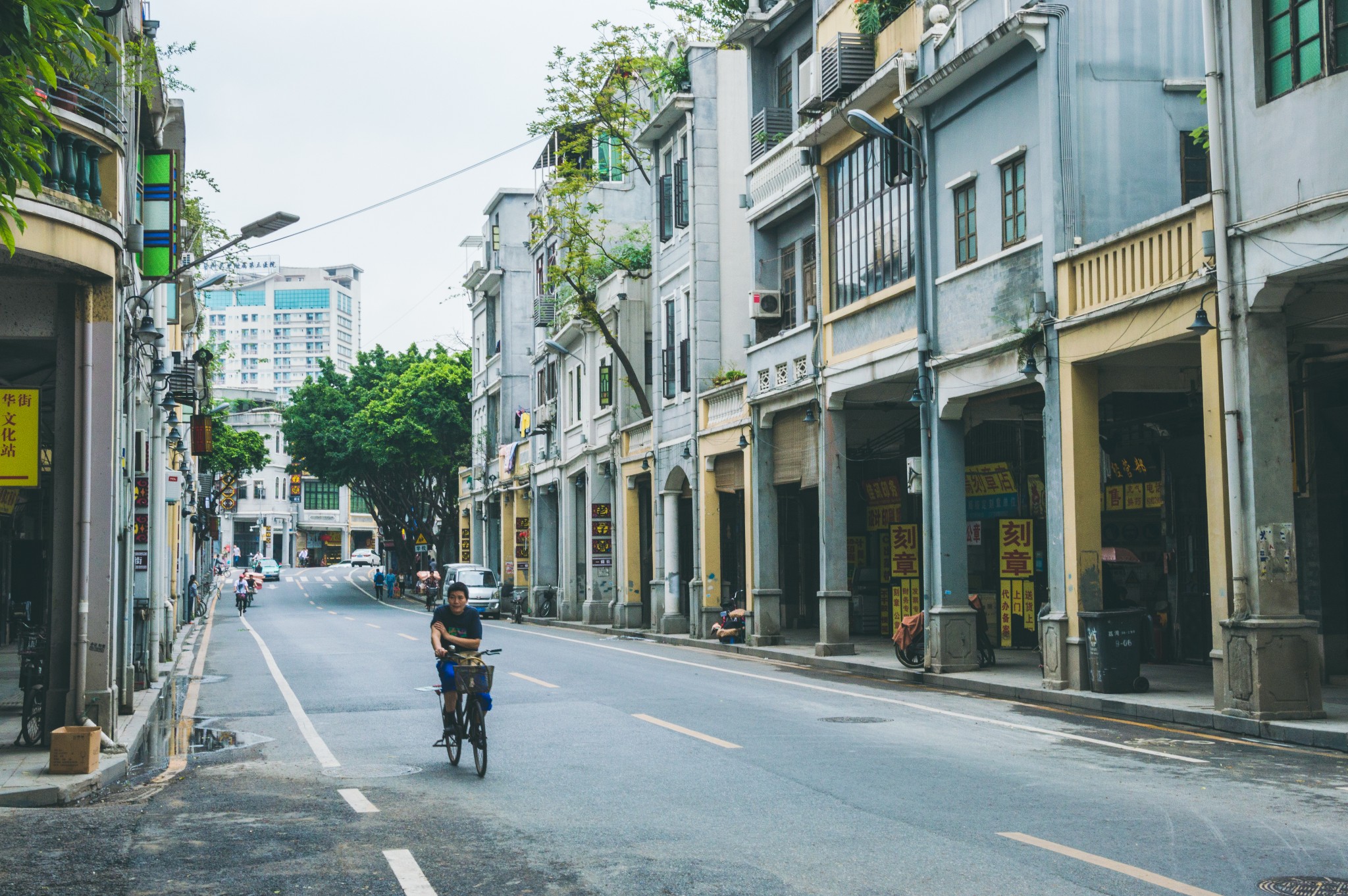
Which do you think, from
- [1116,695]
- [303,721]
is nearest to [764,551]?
[1116,695]

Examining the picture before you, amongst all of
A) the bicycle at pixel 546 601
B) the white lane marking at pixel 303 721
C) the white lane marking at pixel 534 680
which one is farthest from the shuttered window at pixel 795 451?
the bicycle at pixel 546 601

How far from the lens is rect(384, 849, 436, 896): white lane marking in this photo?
7578 millimetres

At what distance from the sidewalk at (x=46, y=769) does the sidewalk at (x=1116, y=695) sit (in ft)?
36.1

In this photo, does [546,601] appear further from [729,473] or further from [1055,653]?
[1055,653]

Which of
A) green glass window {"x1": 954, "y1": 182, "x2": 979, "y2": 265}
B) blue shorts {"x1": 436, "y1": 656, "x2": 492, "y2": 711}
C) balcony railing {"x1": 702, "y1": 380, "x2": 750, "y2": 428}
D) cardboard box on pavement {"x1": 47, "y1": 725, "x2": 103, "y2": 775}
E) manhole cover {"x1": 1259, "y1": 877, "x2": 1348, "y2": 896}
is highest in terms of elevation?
green glass window {"x1": 954, "y1": 182, "x2": 979, "y2": 265}

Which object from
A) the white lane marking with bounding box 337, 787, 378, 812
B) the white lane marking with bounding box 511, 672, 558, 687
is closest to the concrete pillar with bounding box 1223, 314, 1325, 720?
the white lane marking with bounding box 337, 787, 378, 812

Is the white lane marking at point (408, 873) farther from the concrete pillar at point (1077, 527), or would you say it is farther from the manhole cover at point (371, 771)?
the concrete pillar at point (1077, 527)

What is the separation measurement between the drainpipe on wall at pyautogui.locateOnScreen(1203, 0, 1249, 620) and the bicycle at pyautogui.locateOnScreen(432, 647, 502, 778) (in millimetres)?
8262

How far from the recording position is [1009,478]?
87.4 feet

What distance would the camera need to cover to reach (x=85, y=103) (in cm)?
1400

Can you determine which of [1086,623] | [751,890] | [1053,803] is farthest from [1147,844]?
[1086,623]

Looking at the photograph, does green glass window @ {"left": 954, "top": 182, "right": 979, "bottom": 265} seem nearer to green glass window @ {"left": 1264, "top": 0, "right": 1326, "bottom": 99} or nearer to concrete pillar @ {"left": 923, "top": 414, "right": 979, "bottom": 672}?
concrete pillar @ {"left": 923, "top": 414, "right": 979, "bottom": 672}

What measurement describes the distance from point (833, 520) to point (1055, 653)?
8679mm

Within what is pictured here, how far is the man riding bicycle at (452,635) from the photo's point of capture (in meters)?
12.6
